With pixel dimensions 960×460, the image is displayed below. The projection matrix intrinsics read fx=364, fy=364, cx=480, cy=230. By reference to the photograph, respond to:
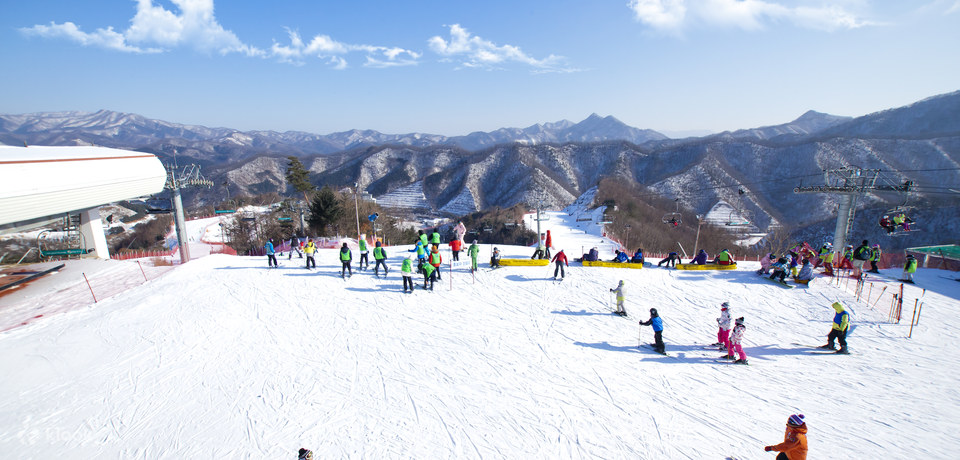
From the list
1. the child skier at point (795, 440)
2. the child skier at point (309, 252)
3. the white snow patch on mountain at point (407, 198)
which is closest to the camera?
the child skier at point (795, 440)

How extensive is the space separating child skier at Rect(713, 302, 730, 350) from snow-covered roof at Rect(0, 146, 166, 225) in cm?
2209

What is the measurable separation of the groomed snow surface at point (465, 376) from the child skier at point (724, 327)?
0.28 meters

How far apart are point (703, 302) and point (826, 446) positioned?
644 centimetres

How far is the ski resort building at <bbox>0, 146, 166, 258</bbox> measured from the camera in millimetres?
12578

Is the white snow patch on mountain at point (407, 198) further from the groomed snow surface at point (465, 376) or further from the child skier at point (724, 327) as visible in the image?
the child skier at point (724, 327)

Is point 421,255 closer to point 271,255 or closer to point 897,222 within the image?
point 271,255

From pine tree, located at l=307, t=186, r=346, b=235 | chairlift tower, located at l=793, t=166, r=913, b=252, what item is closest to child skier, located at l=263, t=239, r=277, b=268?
pine tree, located at l=307, t=186, r=346, b=235

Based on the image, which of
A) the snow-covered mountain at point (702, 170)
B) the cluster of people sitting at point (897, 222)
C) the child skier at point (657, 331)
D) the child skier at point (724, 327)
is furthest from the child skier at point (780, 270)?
the snow-covered mountain at point (702, 170)

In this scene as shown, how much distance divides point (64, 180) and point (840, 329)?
2627cm

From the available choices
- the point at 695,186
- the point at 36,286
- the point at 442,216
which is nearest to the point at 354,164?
the point at 442,216

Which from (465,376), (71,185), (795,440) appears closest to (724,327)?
(795,440)

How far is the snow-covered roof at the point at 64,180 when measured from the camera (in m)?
12.5

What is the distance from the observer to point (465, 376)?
7.97 metres

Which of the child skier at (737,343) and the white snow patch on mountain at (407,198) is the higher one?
the child skier at (737,343)
